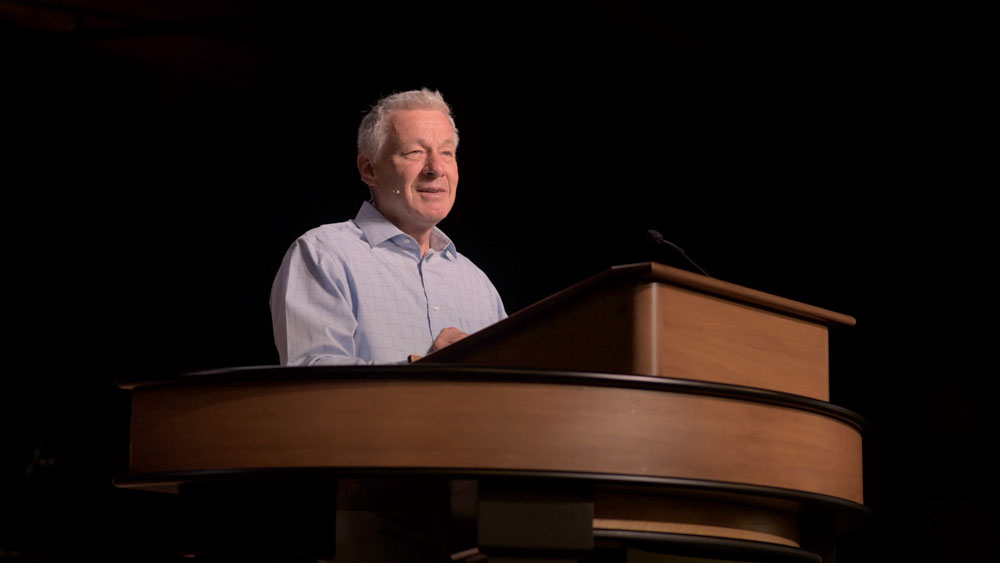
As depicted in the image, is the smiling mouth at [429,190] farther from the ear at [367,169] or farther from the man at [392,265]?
the ear at [367,169]

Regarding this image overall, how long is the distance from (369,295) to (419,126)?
17.7 inches

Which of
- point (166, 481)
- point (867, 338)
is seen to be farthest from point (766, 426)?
point (867, 338)

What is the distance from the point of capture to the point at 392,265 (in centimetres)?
250

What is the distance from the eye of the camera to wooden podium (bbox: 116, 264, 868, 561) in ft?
4.66

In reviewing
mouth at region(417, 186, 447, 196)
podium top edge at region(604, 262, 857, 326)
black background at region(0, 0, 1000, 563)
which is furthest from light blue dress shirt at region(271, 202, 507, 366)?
black background at region(0, 0, 1000, 563)

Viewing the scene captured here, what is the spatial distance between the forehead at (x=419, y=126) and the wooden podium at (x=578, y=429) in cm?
98

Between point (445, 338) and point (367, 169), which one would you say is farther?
point (367, 169)

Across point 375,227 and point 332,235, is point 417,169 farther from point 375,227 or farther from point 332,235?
point 332,235

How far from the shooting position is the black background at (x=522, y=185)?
4.02m

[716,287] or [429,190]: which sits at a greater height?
[429,190]

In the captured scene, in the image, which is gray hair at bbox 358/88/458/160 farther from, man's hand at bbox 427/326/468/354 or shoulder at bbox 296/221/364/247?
man's hand at bbox 427/326/468/354

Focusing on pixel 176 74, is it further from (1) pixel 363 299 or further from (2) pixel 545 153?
(1) pixel 363 299

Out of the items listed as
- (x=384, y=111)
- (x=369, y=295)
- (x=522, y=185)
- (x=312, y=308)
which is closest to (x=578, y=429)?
(x=312, y=308)

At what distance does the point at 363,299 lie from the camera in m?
2.33
